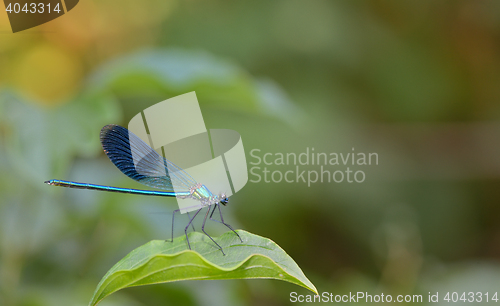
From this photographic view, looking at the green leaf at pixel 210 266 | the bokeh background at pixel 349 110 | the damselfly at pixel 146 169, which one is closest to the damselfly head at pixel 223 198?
the damselfly at pixel 146 169

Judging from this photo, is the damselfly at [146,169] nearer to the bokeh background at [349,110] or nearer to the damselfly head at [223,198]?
the damselfly head at [223,198]

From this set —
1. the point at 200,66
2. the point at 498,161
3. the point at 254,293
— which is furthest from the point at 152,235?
the point at 498,161

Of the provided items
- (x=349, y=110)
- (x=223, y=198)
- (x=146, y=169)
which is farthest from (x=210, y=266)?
(x=349, y=110)

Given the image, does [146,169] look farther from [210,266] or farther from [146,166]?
[210,266]

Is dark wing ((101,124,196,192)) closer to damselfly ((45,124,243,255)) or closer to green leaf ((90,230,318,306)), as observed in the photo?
damselfly ((45,124,243,255))

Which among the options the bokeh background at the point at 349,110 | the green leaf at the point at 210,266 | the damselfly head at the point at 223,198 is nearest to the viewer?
the green leaf at the point at 210,266
